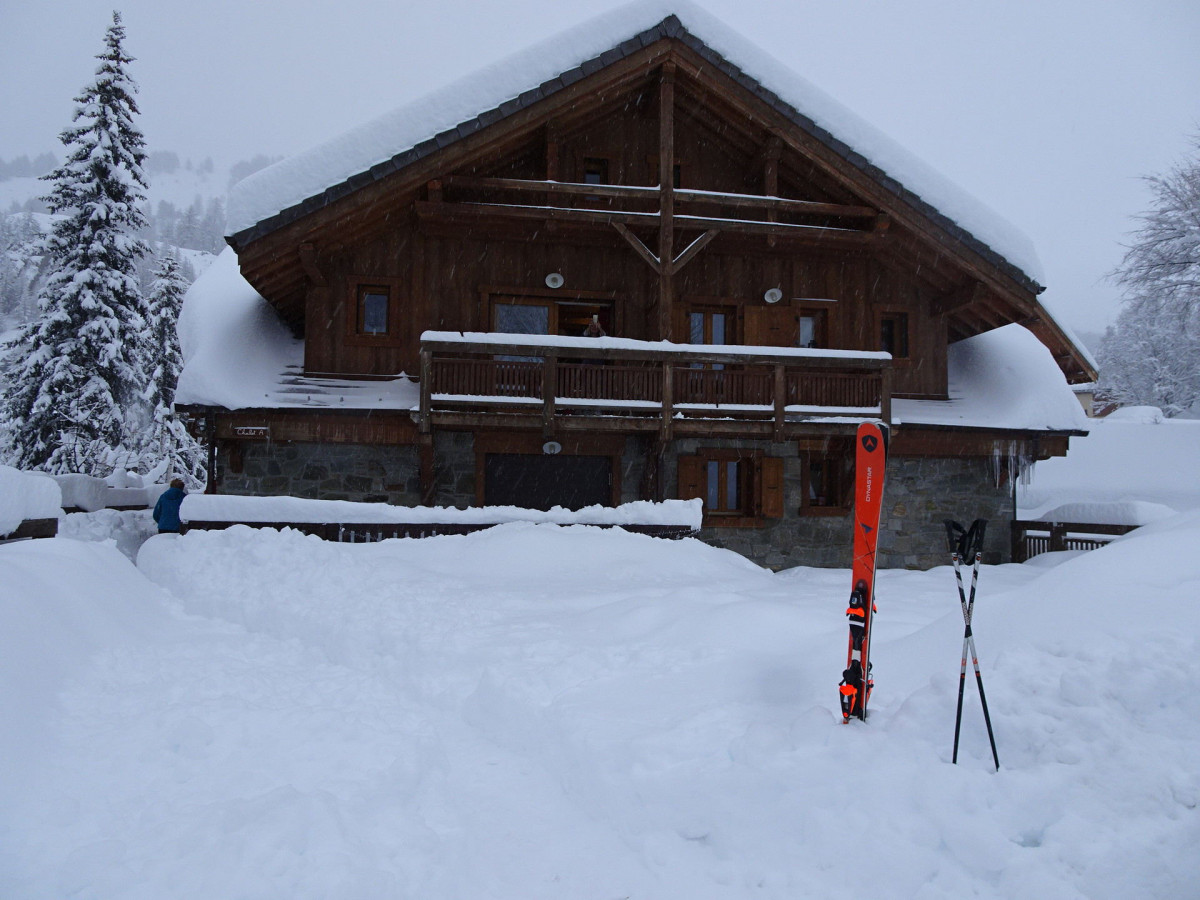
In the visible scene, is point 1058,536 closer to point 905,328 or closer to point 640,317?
point 905,328

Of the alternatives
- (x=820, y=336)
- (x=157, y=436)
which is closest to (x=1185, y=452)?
(x=820, y=336)

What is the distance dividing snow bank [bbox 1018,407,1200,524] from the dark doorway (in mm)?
18916

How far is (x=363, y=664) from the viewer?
5.36 m

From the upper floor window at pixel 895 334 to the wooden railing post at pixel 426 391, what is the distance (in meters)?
8.64

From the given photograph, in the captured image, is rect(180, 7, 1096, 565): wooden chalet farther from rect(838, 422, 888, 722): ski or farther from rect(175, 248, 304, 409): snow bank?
rect(838, 422, 888, 722): ski

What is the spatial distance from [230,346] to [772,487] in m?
9.42

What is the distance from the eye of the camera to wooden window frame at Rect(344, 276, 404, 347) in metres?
12.3

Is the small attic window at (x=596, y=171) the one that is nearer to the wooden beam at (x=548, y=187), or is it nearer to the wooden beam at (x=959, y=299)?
the wooden beam at (x=548, y=187)

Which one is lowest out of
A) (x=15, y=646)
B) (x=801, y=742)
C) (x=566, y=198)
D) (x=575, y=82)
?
(x=801, y=742)

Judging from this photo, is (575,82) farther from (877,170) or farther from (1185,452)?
(1185,452)

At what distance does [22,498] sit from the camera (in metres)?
6.34

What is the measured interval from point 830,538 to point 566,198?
7583 mm

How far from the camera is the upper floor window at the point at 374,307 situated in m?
12.5

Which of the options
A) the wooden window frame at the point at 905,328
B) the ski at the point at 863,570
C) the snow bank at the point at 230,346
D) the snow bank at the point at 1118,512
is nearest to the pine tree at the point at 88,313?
the snow bank at the point at 230,346
